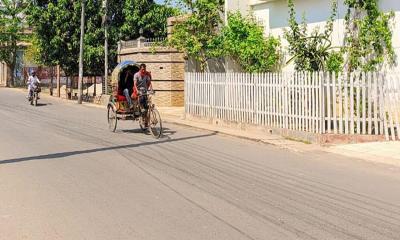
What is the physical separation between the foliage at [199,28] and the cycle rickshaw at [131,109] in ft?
18.2

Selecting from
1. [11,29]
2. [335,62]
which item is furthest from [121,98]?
[11,29]

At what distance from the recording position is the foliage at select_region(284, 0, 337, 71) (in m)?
16.1

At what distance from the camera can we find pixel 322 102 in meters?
13.3

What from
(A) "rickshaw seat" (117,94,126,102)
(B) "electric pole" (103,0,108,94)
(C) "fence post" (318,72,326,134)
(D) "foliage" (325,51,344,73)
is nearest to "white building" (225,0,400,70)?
(D) "foliage" (325,51,344,73)

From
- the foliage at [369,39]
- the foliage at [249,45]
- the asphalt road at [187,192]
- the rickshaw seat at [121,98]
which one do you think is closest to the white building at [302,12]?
the foliage at [369,39]

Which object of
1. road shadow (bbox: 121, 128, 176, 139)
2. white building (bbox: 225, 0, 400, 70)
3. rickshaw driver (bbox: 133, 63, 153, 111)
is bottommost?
road shadow (bbox: 121, 128, 176, 139)

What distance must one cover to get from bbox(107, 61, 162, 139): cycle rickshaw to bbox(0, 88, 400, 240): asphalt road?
47.5 inches

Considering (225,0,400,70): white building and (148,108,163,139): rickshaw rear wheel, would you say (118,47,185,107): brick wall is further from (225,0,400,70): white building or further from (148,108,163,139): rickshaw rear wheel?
(148,108,163,139): rickshaw rear wheel

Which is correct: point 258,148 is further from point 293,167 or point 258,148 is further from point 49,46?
point 49,46

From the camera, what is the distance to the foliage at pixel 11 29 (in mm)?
51594

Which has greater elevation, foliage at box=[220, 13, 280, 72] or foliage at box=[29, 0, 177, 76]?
foliage at box=[29, 0, 177, 76]

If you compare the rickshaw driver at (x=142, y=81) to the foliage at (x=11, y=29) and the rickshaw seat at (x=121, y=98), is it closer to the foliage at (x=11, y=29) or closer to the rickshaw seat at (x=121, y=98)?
the rickshaw seat at (x=121, y=98)

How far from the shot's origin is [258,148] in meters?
12.9

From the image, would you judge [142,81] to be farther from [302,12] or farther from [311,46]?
[302,12]
